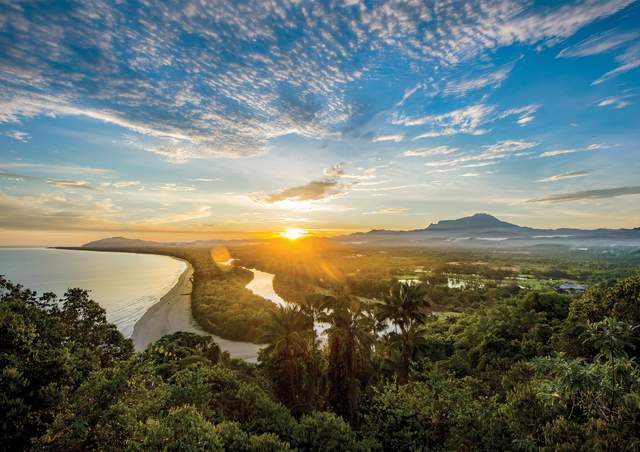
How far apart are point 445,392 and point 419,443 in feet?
8.67

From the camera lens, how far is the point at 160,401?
579 inches

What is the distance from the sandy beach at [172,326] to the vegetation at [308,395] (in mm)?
24219

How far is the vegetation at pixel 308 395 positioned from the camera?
11742mm

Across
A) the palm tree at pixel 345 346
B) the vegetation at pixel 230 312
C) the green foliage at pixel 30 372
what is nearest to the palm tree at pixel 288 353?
the palm tree at pixel 345 346

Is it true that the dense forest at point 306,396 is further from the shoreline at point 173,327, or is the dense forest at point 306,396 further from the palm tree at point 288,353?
the shoreline at point 173,327

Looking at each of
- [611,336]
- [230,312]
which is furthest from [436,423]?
[230,312]

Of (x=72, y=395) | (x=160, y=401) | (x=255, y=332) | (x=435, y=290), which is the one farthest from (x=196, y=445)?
(x=435, y=290)

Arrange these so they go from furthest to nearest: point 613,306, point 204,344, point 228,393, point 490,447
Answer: point 204,344, point 613,306, point 228,393, point 490,447

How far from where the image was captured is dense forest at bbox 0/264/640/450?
11.7 meters

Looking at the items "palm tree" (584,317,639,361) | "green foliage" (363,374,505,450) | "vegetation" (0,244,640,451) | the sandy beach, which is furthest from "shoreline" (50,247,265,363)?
"palm tree" (584,317,639,361)

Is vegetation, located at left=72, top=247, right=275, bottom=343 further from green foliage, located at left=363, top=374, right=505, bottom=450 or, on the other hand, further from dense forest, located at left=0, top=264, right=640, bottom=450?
green foliage, located at left=363, top=374, right=505, bottom=450

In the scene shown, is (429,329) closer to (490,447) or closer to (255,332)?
(255,332)

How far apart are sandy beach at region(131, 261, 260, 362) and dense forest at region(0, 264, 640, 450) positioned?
83.6ft

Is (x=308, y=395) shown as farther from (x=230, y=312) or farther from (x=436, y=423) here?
(x=230, y=312)
